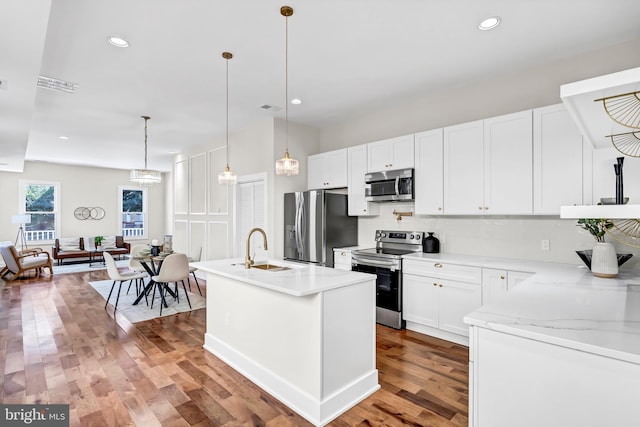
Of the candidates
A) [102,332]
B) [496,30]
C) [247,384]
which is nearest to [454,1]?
[496,30]

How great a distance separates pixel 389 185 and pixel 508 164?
1.33m

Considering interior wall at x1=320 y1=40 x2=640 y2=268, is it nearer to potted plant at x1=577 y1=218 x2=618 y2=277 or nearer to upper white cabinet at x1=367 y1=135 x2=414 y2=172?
upper white cabinet at x1=367 y1=135 x2=414 y2=172

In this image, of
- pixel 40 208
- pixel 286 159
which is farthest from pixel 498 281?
pixel 40 208

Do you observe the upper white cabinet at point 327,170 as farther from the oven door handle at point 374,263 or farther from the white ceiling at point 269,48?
the oven door handle at point 374,263

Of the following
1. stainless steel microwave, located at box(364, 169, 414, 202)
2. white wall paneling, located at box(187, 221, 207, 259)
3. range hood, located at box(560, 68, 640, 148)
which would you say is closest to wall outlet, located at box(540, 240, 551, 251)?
stainless steel microwave, located at box(364, 169, 414, 202)

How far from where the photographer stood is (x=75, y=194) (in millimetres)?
9633

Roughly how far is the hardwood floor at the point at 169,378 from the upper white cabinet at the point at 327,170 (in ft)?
7.00

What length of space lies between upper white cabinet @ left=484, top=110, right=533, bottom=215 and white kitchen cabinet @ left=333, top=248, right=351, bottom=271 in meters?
1.73

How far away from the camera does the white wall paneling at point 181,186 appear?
7.51 m

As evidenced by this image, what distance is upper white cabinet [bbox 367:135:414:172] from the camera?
155 inches

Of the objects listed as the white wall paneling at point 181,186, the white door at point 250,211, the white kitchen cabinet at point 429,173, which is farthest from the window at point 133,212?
the white kitchen cabinet at point 429,173

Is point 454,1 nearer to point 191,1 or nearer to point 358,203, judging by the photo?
point 191,1

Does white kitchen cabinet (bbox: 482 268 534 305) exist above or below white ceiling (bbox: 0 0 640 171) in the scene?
below

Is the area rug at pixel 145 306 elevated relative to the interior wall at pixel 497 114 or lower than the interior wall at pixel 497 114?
lower
